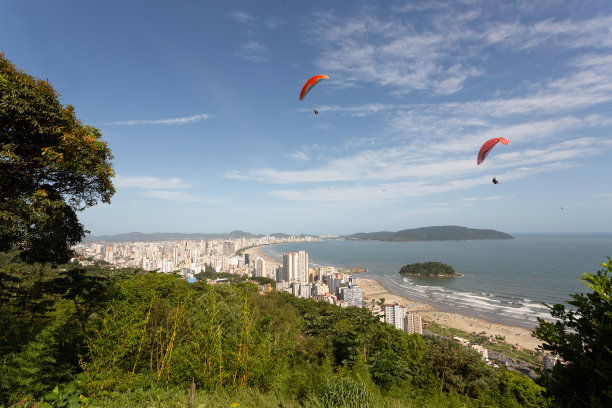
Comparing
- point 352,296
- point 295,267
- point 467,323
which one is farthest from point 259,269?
point 467,323

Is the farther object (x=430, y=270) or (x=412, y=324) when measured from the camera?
(x=430, y=270)

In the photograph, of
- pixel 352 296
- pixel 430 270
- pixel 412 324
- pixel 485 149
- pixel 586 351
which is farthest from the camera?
pixel 430 270

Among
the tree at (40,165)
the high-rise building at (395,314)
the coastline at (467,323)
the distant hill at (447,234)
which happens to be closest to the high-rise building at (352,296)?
the coastline at (467,323)

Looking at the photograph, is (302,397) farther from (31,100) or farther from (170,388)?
(31,100)

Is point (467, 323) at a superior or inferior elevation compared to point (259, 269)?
inferior

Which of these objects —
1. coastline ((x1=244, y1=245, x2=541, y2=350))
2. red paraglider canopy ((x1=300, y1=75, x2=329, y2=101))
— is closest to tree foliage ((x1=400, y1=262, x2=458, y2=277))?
coastline ((x1=244, y1=245, x2=541, y2=350))

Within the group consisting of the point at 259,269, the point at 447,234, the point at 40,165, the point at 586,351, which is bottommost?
the point at 259,269

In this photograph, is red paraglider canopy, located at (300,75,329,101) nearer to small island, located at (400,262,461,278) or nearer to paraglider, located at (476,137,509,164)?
paraglider, located at (476,137,509,164)

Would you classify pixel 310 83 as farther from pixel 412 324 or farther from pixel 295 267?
pixel 295 267
